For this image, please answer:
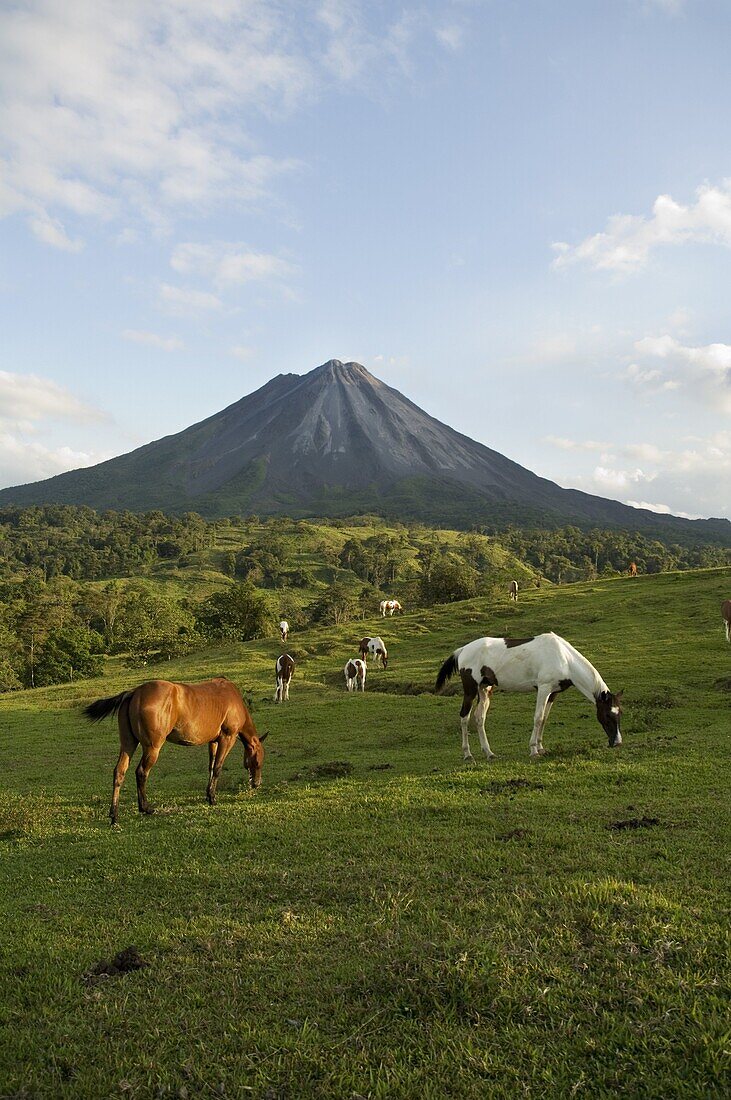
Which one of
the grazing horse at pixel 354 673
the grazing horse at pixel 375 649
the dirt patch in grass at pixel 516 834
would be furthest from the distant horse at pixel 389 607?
the dirt patch in grass at pixel 516 834

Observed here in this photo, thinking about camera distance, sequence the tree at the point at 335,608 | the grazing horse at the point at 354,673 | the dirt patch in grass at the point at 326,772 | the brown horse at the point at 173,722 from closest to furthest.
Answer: the brown horse at the point at 173,722
the dirt patch in grass at the point at 326,772
the grazing horse at the point at 354,673
the tree at the point at 335,608

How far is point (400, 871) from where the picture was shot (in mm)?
6121

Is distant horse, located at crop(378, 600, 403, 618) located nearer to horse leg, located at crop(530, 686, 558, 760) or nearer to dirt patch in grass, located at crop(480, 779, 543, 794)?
horse leg, located at crop(530, 686, 558, 760)

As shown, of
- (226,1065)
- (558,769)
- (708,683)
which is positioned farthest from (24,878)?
(708,683)

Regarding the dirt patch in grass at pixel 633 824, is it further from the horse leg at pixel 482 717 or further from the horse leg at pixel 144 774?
the horse leg at pixel 144 774

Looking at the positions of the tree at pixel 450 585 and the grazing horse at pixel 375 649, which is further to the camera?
the tree at pixel 450 585

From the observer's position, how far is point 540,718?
12188mm

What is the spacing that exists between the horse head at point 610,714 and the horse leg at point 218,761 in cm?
724

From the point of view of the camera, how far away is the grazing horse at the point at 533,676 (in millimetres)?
12484

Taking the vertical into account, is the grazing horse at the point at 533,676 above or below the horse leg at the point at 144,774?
above

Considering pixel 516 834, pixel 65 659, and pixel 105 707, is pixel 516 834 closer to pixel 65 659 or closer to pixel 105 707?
pixel 105 707

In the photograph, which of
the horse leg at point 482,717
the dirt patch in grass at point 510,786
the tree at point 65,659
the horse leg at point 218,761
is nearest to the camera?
the dirt patch in grass at point 510,786

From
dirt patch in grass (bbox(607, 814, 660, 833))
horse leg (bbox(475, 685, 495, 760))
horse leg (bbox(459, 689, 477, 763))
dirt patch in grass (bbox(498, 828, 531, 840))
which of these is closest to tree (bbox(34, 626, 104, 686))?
horse leg (bbox(459, 689, 477, 763))

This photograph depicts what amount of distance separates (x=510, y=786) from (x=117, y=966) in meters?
6.34
